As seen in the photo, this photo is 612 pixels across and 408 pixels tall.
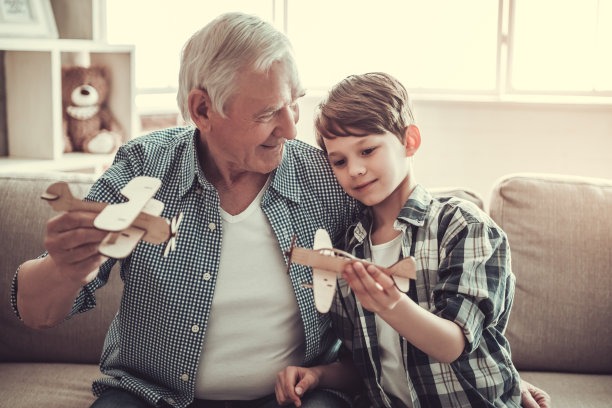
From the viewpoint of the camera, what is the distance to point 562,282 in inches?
67.4

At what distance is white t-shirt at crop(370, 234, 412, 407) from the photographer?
4.42 ft

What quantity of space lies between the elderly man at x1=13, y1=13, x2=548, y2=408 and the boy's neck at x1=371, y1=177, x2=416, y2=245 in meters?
0.11

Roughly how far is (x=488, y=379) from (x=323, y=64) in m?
2.39

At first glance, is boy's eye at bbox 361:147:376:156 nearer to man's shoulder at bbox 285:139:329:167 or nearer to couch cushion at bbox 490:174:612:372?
man's shoulder at bbox 285:139:329:167

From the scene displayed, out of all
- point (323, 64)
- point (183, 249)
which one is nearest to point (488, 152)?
point (323, 64)

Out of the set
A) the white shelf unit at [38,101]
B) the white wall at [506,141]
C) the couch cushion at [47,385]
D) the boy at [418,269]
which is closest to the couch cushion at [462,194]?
the boy at [418,269]

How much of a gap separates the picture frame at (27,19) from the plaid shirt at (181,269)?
1.28 metres

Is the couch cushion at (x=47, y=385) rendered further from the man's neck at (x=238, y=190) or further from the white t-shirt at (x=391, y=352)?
the white t-shirt at (x=391, y=352)

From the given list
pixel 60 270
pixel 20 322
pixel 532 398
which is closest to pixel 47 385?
pixel 20 322

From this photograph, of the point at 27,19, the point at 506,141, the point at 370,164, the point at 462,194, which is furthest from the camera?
the point at 506,141

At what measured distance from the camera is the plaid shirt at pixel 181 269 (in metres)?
1.33

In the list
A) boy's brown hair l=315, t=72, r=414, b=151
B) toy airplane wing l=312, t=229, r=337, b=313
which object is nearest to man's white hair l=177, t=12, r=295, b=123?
boy's brown hair l=315, t=72, r=414, b=151

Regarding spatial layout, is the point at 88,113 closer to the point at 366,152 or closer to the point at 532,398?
the point at 366,152

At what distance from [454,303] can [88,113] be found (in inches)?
77.6
